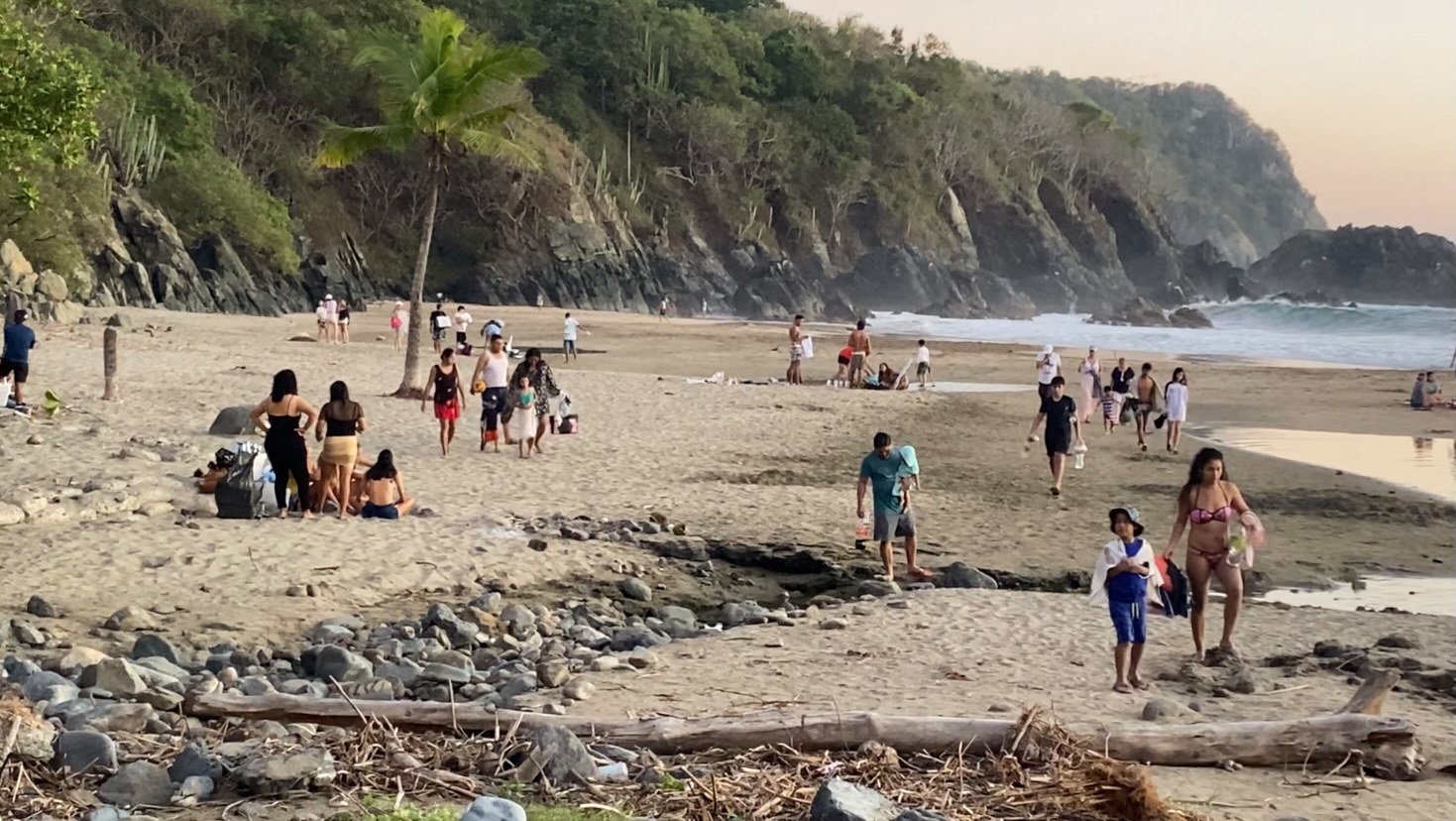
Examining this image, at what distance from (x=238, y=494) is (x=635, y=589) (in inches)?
135

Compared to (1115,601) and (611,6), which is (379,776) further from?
(611,6)

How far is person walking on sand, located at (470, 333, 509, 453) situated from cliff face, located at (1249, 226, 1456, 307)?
9112cm

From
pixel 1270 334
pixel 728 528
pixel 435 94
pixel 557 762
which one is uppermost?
pixel 435 94

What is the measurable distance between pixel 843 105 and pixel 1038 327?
28.5 meters

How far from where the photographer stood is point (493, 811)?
14.1 ft

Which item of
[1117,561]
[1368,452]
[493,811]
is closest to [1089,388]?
[1368,452]

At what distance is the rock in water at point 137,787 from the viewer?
4.84 metres

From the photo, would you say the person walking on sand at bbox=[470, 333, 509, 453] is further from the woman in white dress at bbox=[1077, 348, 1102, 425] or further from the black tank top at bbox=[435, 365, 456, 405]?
the woman in white dress at bbox=[1077, 348, 1102, 425]

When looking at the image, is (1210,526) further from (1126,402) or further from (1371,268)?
(1371,268)

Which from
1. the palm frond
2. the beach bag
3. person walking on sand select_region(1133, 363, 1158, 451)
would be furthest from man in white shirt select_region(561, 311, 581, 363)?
the beach bag

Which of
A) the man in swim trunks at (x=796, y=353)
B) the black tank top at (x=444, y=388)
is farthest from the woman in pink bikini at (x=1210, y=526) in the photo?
the man in swim trunks at (x=796, y=353)

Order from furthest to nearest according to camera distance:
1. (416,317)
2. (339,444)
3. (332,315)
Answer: (332,315), (416,317), (339,444)

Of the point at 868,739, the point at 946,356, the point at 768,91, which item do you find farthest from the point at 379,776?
the point at 768,91

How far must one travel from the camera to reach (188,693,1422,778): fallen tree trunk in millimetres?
5379
